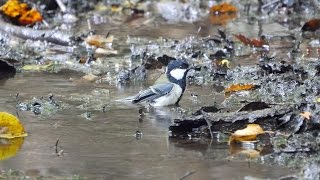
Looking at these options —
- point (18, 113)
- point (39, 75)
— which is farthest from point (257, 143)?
point (39, 75)

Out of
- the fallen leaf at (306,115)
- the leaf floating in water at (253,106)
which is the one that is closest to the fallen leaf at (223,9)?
the leaf floating in water at (253,106)

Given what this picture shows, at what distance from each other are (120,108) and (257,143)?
1.68m

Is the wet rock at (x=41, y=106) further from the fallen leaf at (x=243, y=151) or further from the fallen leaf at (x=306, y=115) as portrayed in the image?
the fallen leaf at (x=306, y=115)

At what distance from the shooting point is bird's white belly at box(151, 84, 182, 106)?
7184 millimetres

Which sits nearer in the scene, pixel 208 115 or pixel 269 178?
pixel 269 178

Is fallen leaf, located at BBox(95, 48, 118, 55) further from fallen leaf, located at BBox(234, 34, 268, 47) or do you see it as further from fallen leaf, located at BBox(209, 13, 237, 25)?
fallen leaf, located at BBox(209, 13, 237, 25)

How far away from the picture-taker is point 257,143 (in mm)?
5738

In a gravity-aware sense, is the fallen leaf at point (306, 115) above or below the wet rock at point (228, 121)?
above

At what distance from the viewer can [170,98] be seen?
719 cm

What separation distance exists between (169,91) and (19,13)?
519 centimetres

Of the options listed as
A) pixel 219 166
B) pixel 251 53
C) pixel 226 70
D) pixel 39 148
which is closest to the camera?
pixel 219 166

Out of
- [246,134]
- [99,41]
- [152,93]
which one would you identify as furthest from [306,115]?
[99,41]

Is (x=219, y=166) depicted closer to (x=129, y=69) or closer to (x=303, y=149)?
(x=303, y=149)

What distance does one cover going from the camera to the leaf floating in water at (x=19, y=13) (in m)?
11.6
